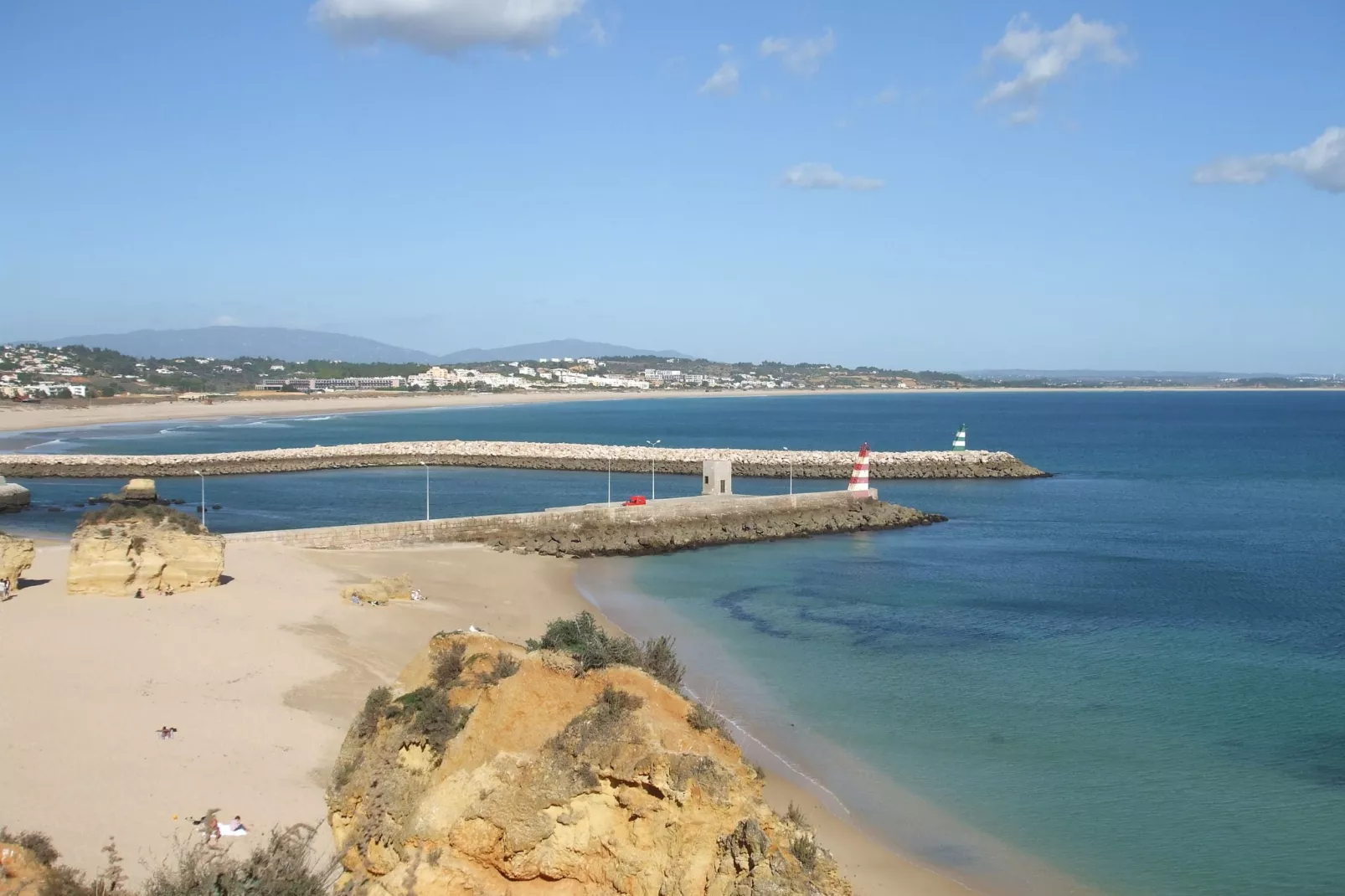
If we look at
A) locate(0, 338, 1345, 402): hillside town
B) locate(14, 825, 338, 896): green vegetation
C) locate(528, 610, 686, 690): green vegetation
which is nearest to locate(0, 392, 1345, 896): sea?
locate(528, 610, 686, 690): green vegetation

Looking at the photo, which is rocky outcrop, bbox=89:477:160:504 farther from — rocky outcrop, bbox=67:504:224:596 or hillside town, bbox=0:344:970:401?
hillside town, bbox=0:344:970:401

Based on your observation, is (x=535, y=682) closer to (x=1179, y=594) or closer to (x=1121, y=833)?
(x=1121, y=833)

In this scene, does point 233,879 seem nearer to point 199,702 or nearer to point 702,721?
point 702,721

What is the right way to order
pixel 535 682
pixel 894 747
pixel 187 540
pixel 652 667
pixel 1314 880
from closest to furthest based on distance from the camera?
pixel 535 682
pixel 652 667
pixel 1314 880
pixel 894 747
pixel 187 540

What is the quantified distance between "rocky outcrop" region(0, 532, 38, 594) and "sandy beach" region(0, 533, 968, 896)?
17.0 inches

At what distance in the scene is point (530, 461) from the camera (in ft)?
192

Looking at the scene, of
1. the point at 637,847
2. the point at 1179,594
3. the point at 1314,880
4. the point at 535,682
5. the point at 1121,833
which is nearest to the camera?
the point at 637,847

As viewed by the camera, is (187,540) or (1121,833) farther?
(187,540)

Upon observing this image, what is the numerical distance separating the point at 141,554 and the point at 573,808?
14819mm

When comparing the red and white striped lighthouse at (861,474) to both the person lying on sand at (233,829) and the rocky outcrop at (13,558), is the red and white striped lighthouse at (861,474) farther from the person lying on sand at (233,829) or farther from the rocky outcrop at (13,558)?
the person lying on sand at (233,829)

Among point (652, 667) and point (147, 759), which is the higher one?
point (652, 667)

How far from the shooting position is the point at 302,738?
13055 mm

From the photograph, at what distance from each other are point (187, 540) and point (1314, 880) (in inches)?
693

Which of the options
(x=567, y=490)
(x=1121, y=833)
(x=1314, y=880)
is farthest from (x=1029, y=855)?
(x=567, y=490)
